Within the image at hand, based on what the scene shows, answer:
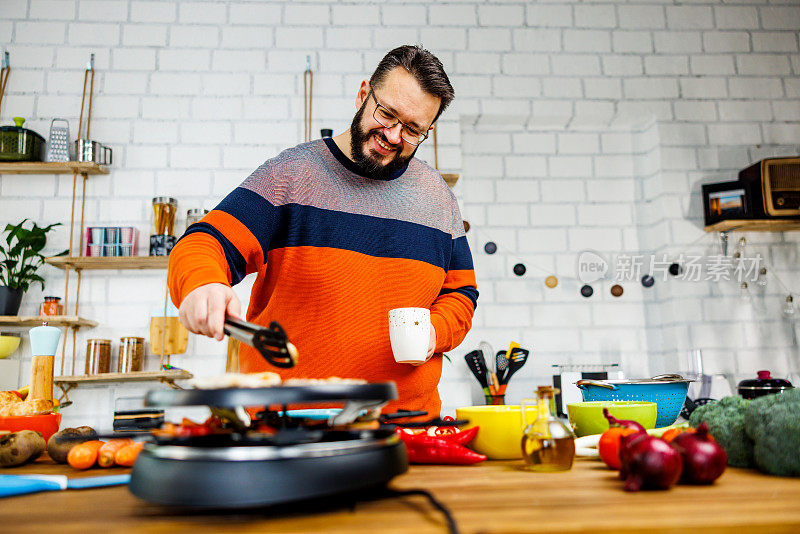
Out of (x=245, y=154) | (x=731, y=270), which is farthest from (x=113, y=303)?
(x=731, y=270)

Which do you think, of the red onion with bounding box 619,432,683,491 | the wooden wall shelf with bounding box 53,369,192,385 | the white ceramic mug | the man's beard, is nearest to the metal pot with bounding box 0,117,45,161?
the wooden wall shelf with bounding box 53,369,192,385

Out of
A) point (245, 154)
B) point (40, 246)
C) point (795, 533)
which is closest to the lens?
point (795, 533)

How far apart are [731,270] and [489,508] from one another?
345 centimetres

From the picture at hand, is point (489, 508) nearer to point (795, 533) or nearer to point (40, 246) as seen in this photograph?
point (795, 533)

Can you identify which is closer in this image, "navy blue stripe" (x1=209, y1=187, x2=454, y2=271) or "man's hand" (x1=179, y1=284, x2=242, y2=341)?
"man's hand" (x1=179, y1=284, x2=242, y2=341)

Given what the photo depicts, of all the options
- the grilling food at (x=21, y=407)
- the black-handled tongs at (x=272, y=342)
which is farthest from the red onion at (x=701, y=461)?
the grilling food at (x=21, y=407)

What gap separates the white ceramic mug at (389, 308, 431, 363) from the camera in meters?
1.30

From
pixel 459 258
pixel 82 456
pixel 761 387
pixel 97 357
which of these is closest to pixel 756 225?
pixel 761 387

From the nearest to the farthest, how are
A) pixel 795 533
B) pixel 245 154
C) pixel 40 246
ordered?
pixel 795 533 → pixel 40 246 → pixel 245 154

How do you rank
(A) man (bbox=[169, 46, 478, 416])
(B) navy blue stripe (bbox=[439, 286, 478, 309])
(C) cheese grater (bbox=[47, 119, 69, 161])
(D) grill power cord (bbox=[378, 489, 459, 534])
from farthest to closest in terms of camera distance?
1. (C) cheese grater (bbox=[47, 119, 69, 161])
2. (B) navy blue stripe (bbox=[439, 286, 478, 309])
3. (A) man (bbox=[169, 46, 478, 416])
4. (D) grill power cord (bbox=[378, 489, 459, 534])

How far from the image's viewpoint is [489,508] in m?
0.69

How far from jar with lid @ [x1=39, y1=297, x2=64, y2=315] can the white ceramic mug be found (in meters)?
A: 2.55

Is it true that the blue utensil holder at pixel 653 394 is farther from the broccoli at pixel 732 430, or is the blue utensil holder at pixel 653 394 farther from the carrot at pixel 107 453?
the carrot at pixel 107 453

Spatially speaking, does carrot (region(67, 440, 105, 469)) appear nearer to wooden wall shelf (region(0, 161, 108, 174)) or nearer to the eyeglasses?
the eyeglasses
